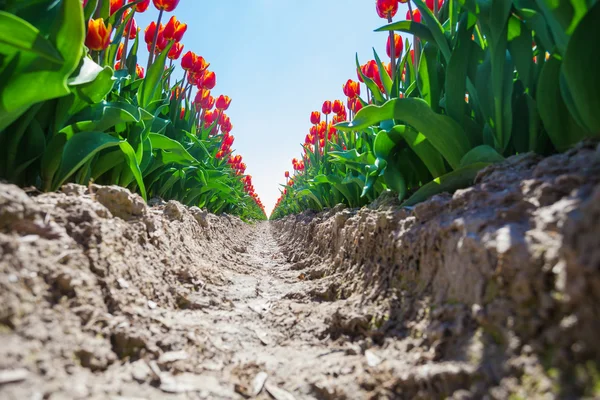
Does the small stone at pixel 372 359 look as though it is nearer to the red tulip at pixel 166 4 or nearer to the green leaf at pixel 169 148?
the green leaf at pixel 169 148

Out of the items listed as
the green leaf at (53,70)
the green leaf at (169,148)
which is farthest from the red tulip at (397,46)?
the green leaf at (53,70)

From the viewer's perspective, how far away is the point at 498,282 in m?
0.82

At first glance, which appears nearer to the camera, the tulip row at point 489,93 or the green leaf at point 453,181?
the tulip row at point 489,93

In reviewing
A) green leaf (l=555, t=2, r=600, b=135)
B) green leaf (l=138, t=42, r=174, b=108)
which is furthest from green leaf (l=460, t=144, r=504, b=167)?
green leaf (l=138, t=42, r=174, b=108)

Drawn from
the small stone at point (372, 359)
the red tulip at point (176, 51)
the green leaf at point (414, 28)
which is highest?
the red tulip at point (176, 51)

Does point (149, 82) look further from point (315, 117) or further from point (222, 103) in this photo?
point (315, 117)

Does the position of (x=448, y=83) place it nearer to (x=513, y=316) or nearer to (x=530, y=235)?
(x=530, y=235)

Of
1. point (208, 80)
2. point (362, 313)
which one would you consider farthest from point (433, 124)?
point (208, 80)

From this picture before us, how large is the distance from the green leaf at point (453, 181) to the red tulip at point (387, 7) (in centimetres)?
189

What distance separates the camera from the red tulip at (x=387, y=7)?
115 inches

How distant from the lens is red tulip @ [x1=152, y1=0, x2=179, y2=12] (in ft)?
10.0

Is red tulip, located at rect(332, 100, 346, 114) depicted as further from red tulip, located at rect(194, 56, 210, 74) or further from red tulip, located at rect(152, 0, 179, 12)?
red tulip, located at rect(152, 0, 179, 12)

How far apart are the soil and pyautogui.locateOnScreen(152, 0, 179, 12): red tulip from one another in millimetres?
2118

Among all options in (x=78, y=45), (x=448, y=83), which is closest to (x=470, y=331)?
(x=448, y=83)
